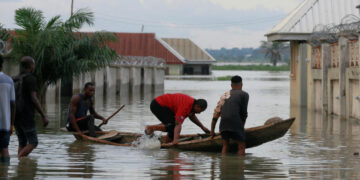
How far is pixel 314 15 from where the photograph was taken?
101ft

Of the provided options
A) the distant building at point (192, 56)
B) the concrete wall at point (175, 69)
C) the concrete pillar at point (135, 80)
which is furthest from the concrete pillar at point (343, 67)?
the concrete wall at point (175, 69)

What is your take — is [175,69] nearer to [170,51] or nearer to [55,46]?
[170,51]

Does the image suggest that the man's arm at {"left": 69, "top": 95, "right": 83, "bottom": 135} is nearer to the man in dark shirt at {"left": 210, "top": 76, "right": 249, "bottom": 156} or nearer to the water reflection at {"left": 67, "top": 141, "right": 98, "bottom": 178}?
the water reflection at {"left": 67, "top": 141, "right": 98, "bottom": 178}

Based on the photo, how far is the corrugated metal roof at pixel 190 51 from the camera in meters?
89.5

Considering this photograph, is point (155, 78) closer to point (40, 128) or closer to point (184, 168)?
point (40, 128)

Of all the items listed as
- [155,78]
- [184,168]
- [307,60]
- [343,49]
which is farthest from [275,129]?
[155,78]

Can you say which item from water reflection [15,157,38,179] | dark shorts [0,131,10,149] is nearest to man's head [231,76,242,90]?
water reflection [15,157,38,179]

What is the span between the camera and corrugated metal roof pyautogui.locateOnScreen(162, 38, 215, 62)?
294 feet

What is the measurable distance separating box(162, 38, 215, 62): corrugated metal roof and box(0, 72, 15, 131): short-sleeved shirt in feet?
256

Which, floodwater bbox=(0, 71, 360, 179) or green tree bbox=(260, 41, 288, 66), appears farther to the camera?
green tree bbox=(260, 41, 288, 66)

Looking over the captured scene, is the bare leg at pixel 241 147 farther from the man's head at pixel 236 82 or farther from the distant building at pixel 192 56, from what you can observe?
the distant building at pixel 192 56

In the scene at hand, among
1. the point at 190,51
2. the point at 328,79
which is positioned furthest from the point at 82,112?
the point at 190,51

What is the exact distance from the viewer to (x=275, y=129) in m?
13.3

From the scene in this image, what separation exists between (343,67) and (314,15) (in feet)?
27.2
